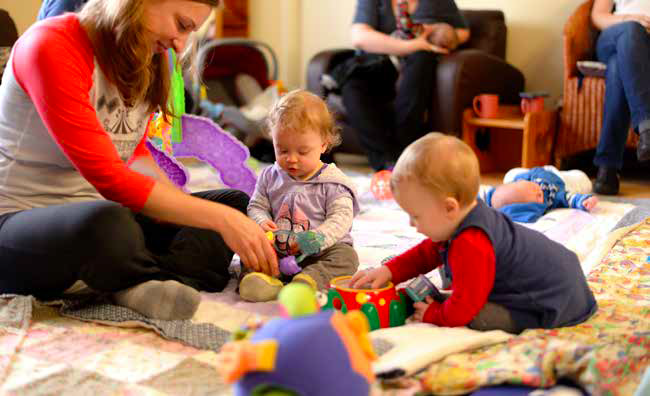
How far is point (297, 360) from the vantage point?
2.67 feet

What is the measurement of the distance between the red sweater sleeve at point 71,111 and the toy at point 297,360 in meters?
0.49

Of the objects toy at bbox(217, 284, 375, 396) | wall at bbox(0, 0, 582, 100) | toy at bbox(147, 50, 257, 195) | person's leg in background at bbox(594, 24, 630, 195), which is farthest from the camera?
wall at bbox(0, 0, 582, 100)

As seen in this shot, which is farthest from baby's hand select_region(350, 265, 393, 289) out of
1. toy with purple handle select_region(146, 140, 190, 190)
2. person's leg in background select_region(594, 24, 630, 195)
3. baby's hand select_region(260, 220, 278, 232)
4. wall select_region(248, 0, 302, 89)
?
wall select_region(248, 0, 302, 89)

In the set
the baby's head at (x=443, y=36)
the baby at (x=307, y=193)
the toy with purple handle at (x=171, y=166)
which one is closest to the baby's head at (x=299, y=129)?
the baby at (x=307, y=193)

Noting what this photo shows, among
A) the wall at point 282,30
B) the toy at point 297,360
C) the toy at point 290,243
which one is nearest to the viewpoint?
the toy at point 297,360

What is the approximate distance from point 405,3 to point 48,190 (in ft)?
7.93

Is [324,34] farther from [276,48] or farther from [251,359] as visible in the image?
[251,359]

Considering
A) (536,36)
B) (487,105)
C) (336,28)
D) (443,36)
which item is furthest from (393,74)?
(336,28)

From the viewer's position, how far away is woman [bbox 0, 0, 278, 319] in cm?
120

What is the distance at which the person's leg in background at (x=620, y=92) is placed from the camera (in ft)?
8.74

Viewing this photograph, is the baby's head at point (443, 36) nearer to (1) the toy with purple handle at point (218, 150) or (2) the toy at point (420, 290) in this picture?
(1) the toy with purple handle at point (218, 150)

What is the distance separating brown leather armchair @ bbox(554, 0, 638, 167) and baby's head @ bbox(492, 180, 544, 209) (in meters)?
0.92

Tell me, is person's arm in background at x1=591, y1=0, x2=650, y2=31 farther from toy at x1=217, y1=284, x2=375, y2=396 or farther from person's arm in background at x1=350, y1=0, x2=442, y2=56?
toy at x1=217, y1=284, x2=375, y2=396

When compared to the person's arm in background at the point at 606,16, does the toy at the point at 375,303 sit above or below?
below
